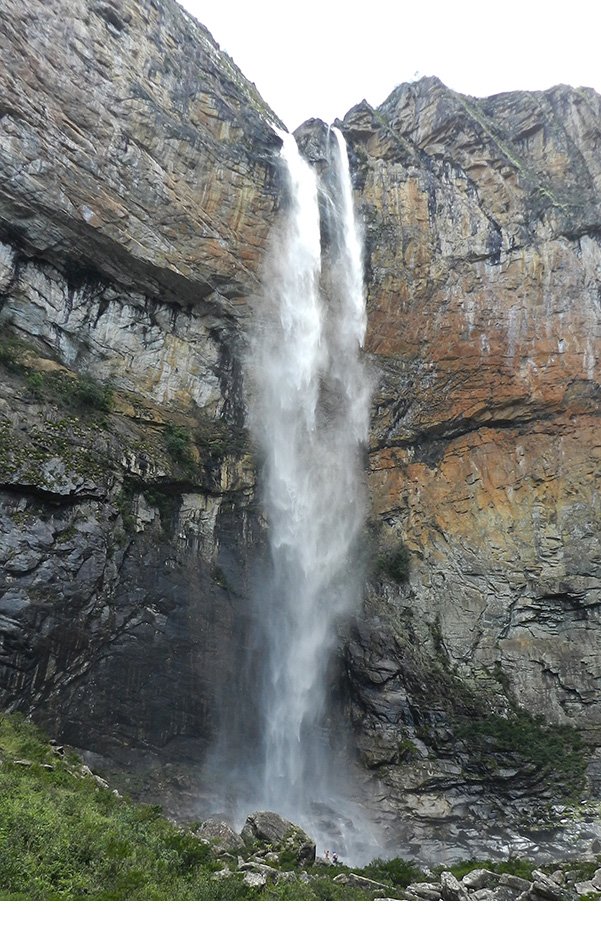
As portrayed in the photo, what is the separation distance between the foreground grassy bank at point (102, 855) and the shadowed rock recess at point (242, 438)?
274cm

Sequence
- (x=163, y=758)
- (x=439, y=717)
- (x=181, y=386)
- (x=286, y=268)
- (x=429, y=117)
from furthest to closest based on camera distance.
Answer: (x=429, y=117), (x=286, y=268), (x=181, y=386), (x=439, y=717), (x=163, y=758)

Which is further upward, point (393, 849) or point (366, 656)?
point (366, 656)

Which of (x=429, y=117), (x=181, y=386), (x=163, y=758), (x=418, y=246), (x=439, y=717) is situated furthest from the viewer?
(x=429, y=117)

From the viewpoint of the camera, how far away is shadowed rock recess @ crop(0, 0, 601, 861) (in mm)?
14617

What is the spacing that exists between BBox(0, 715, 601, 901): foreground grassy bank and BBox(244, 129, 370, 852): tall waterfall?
18.8ft

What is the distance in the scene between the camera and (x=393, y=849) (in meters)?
14.6

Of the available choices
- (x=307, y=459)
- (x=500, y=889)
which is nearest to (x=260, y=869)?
(x=500, y=889)

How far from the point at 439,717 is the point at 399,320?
565 inches

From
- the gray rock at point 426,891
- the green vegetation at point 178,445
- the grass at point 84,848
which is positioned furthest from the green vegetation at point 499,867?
the green vegetation at point 178,445

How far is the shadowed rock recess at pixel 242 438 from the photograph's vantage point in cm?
1462

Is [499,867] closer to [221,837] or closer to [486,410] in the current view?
[221,837]

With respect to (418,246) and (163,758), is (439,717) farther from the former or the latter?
(418,246)

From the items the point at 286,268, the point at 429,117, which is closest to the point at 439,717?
the point at 286,268

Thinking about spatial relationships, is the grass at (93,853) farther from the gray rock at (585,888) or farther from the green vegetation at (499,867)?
the gray rock at (585,888)
